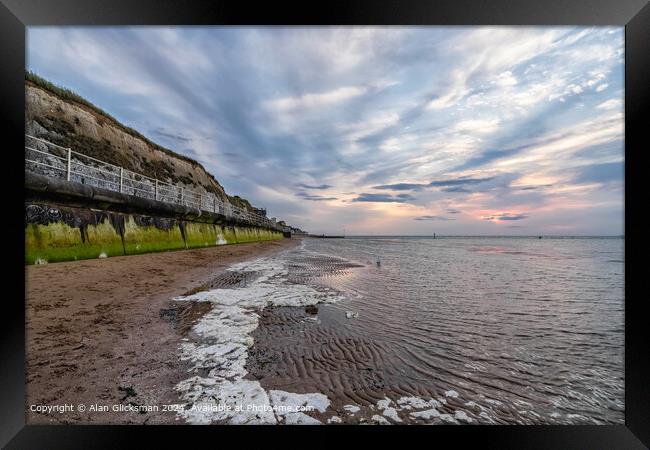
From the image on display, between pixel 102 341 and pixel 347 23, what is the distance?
497 cm

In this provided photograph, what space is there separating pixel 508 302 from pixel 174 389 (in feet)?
25.7

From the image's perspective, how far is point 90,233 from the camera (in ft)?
23.1

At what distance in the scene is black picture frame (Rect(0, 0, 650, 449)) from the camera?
170 centimetres

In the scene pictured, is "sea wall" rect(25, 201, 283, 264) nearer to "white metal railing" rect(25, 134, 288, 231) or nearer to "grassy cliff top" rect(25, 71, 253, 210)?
"white metal railing" rect(25, 134, 288, 231)

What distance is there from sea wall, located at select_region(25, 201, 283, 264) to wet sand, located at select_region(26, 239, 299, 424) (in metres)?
0.49

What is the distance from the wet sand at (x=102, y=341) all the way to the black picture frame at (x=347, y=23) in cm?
38

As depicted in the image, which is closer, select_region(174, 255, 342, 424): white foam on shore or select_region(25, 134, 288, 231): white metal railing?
select_region(174, 255, 342, 424): white foam on shore

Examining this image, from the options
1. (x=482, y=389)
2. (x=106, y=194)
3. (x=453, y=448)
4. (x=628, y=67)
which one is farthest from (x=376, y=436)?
(x=106, y=194)

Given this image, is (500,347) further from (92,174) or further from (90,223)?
(92,174)

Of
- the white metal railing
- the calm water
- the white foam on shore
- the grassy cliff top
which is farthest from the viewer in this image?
the grassy cliff top

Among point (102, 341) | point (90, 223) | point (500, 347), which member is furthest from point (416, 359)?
point (90, 223)

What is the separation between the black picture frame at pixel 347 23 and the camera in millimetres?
1697

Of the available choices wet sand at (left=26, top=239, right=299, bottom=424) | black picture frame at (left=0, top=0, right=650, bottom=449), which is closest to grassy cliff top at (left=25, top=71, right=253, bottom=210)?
wet sand at (left=26, top=239, right=299, bottom=424)

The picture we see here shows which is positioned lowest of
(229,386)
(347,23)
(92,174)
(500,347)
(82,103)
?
(500,347)
